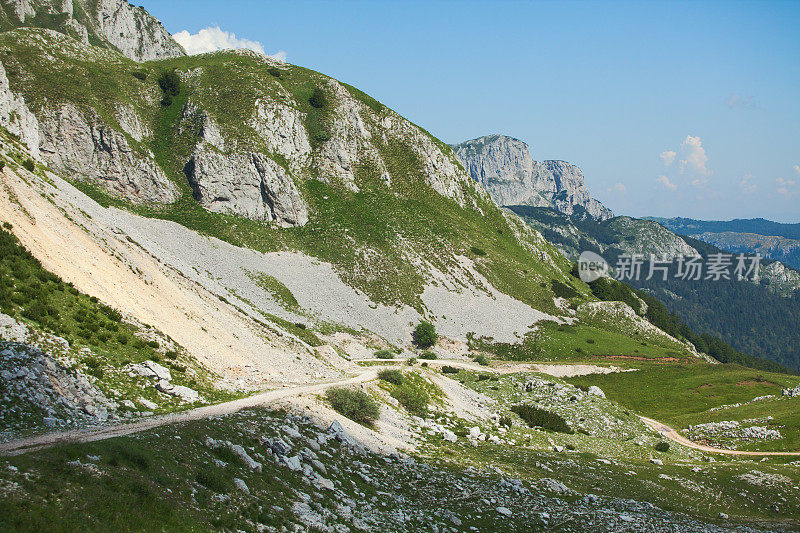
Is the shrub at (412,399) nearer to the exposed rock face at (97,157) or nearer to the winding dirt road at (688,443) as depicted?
the winding dirt road at (688,443)

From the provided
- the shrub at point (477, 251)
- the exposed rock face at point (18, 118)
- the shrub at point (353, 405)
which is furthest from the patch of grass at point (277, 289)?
the shrub at point (477, 251)

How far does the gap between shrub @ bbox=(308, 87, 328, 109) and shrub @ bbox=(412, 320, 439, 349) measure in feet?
224

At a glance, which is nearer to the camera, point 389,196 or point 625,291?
point 389,196

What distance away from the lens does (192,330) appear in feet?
123

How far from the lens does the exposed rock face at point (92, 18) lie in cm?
14412

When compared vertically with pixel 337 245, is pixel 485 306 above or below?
below

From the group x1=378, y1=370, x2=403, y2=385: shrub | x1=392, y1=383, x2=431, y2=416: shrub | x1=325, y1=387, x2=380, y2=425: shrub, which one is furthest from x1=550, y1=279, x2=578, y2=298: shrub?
x1=325, y1=387, x2=380, y2=425: shrub

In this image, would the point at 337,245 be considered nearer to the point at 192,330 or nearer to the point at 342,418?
the point at 192,330

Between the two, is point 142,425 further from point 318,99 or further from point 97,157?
point 318,99

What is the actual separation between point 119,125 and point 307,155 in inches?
1561

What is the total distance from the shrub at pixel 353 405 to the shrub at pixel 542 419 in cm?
1930

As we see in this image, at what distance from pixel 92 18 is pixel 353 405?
215m

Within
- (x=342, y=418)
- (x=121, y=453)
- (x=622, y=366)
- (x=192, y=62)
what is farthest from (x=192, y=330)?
(x=192, y=62)

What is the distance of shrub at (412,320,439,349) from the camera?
86688 millimetres
